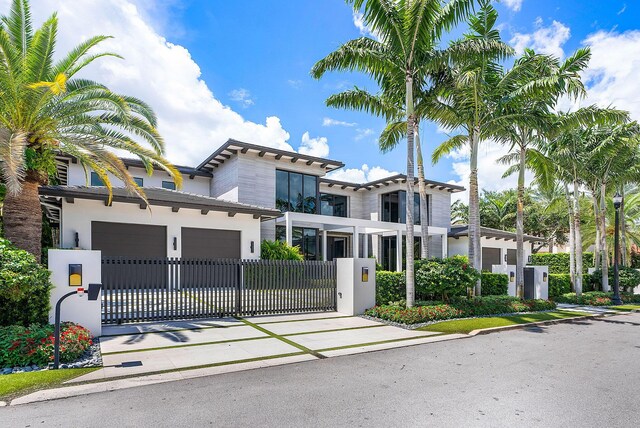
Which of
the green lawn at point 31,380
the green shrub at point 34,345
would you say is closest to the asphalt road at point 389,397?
the green lawn at point 31,380

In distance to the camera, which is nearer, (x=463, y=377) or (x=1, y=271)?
(x=463, y=377)

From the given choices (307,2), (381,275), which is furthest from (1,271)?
(307,2)

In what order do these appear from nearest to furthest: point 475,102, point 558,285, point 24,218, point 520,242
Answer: point 24,218 < point 475,102 < point 520,242 < point 558,285

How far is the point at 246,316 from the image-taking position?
1072 cm

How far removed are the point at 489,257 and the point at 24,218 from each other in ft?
94.5

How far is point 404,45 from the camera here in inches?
437

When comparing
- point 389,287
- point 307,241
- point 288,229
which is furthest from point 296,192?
point 389,287

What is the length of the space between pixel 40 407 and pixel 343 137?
16248 millimetres

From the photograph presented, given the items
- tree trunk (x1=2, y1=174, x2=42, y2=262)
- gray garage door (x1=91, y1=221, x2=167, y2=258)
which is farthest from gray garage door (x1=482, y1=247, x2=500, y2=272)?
tree trunk (x1=2, y1=174, x2=42, y2=262)

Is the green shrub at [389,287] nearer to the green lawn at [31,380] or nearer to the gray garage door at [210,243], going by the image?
the gray garage door at [210,243]

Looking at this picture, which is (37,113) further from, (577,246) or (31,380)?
(577,246)

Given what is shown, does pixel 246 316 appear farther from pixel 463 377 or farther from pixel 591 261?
pixel 591 261

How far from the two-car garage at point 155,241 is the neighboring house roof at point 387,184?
9.38 meters

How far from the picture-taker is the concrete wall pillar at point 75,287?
748cm
